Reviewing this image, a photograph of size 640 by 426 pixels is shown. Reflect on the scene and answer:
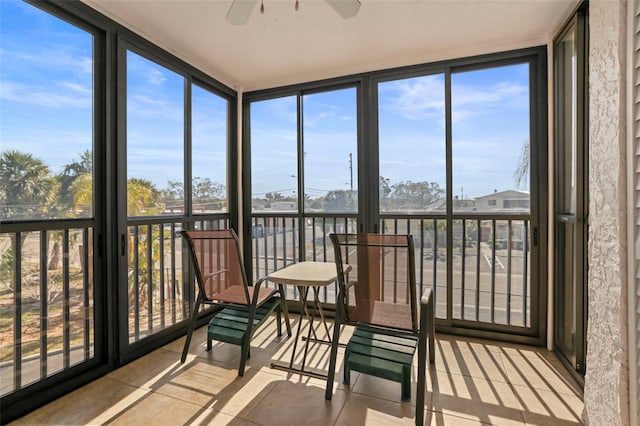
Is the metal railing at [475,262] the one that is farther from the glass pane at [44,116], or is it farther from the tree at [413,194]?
the glass pane at [44,116]

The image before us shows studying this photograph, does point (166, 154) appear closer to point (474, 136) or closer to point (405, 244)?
point (405, 244)

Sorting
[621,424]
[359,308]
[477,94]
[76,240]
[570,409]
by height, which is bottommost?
[570,409]

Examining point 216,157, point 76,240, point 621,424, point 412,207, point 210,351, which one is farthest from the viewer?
point 216,157

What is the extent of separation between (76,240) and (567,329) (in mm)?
3842

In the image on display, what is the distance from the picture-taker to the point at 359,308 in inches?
84.0

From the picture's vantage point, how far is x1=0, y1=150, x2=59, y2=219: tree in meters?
1.89

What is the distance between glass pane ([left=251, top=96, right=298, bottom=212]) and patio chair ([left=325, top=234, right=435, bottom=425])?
1805 millimetres

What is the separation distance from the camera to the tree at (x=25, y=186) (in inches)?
74.5

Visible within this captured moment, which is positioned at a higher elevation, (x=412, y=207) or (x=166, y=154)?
(x=166, y=154)

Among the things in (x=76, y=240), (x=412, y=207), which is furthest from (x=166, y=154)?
(x=412, y=207)

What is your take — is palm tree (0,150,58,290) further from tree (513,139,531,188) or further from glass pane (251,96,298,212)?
tree (513,139,531,188)

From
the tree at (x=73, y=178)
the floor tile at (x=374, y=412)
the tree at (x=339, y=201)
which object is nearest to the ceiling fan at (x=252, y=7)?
the tree at (x=73, y=178)

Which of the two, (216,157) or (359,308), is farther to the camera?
(216,157)

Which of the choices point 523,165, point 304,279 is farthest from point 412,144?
point 304,279
